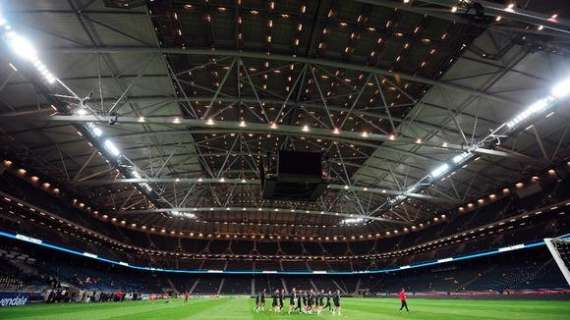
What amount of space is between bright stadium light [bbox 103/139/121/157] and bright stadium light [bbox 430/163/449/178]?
29.7 m

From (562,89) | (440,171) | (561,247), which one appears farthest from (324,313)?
(440,171)

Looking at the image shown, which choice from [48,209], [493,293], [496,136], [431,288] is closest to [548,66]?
[496,136]

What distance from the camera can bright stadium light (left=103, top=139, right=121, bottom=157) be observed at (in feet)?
87.9

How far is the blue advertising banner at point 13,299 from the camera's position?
2136 cm

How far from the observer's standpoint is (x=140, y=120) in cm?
1884

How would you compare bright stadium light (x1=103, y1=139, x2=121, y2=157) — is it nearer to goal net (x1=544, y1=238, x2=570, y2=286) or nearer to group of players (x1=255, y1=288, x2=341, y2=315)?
group of players (x1=255, y1=288, x2=341, y2=315)

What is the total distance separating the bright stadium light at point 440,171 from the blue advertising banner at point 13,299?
118 feet

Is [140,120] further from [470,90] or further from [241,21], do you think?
[470,90]

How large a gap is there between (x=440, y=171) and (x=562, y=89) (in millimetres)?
13951

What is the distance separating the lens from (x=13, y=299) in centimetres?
2245

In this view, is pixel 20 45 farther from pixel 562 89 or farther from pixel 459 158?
pixel 459 158

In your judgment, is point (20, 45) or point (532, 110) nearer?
point (20, 45)

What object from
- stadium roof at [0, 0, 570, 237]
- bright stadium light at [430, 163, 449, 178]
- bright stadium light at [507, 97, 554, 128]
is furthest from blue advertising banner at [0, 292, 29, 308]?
bright stadium light at [507, 97, 554, 128]

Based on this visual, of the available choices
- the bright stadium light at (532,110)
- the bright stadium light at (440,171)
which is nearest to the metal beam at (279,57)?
the bright stadium light at (532,110)
